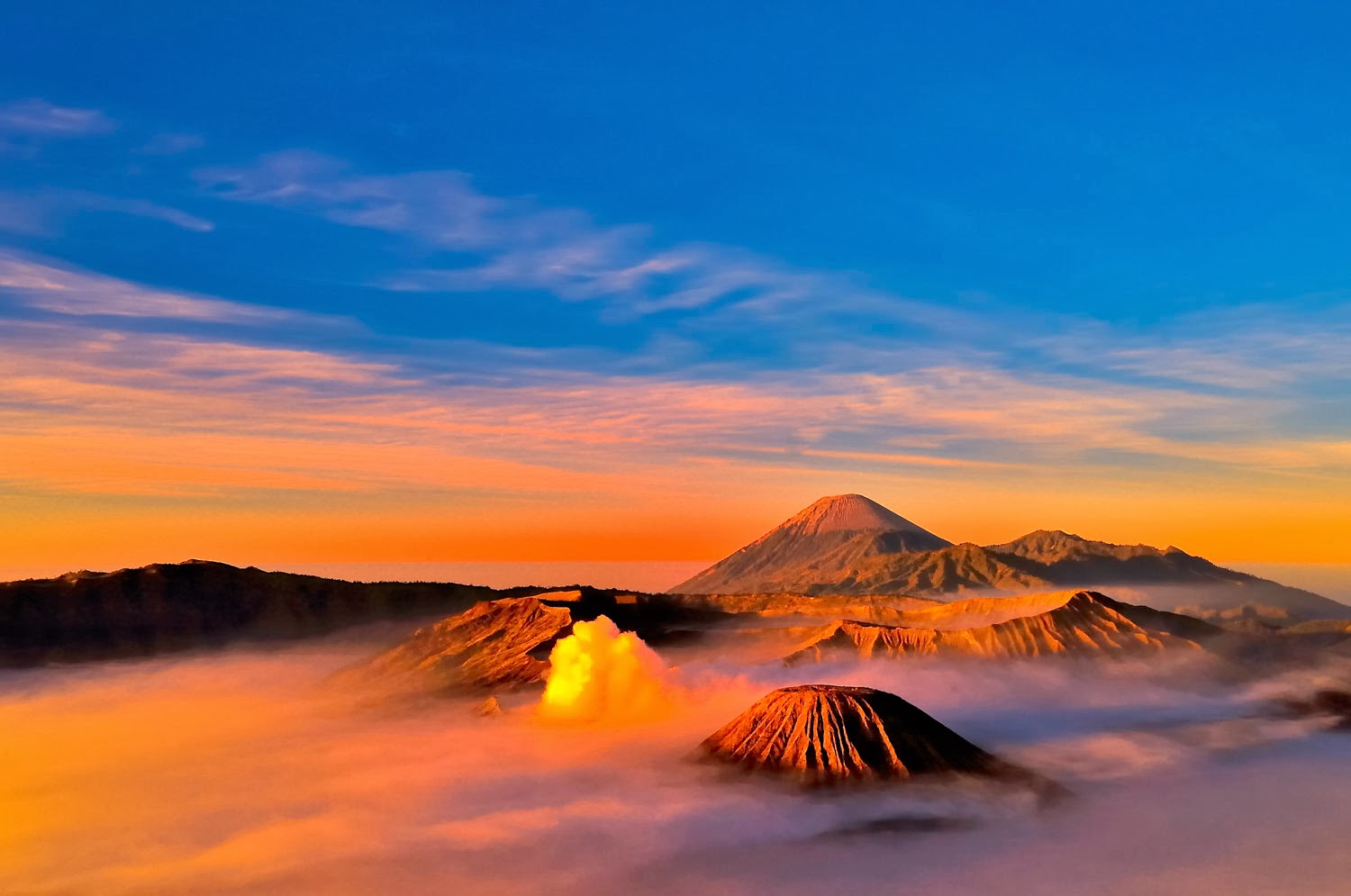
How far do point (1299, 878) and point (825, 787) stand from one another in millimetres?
70270

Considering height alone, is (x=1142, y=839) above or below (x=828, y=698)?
below

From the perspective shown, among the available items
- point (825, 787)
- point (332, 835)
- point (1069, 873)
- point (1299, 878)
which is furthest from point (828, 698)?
point (332, 835)

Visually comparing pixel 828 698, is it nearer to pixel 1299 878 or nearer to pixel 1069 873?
pixel 1069 873

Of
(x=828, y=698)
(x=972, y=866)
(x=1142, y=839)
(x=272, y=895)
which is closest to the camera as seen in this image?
(x=272, y=895)

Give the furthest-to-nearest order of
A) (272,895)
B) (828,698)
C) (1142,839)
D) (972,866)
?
1. (828,698)
2. (1142,839)
3. (972,866)
4. (272,895)

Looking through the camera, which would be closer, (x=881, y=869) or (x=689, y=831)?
(x=881, y=869)

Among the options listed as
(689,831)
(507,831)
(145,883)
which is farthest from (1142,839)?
(145,883)

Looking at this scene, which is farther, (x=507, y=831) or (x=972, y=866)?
(x=507, y=831)

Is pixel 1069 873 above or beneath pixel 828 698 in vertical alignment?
beneath

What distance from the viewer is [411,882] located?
16100 centimetres

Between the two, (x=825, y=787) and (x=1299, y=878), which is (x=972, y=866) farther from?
(x=1299, y=878)

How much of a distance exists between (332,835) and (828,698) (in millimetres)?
87472

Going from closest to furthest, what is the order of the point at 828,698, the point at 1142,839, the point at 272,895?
the point at 272,895 < the point at 1142,839 < the point at 828,698

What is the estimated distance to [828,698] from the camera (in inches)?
7840
